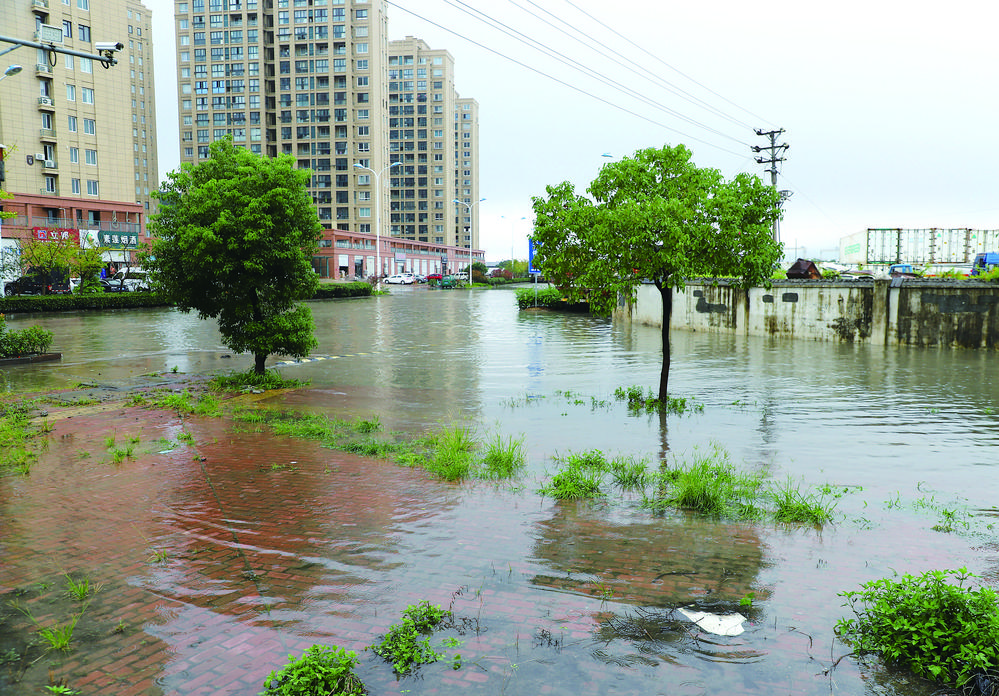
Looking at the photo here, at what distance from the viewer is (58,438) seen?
10.3m

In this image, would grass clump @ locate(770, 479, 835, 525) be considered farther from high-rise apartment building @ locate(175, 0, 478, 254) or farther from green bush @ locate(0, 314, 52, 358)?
high-rise apartment building @ locate(175, 0, 478, 254)

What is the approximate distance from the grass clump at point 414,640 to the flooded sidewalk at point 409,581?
8 centimetres

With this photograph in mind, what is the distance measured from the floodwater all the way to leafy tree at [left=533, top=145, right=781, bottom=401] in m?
2.62

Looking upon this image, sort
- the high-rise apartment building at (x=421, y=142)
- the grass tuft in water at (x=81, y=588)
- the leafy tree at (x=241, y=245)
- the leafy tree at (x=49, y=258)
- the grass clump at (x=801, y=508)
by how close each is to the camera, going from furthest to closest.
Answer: the high-rise apartment building at (x=421, y=142) → the leafy tree at (x=49, y=258) → the leafy tree at (x=241, y=245) → the grass clump at (x=801, y=508) → the grass tuft in water at (x=81, y=588)

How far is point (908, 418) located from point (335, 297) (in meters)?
51.8

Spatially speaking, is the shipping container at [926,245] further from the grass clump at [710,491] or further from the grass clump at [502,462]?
the grass clump at [502,462]

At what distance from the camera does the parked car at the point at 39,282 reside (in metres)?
45.3

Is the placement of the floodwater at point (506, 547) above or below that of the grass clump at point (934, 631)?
below

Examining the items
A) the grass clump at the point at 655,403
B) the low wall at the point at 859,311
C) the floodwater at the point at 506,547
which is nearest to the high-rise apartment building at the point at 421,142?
the low wall at the point at 859,311

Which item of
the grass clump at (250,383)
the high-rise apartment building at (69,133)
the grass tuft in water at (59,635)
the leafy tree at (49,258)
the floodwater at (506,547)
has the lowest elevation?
the floodwater at (506,547)

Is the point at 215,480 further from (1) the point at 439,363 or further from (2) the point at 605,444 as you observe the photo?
(1) the point at 439,363

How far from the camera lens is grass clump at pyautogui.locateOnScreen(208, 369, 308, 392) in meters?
15.2

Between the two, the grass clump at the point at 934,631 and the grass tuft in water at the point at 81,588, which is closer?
the grass clump at the point at 934,631

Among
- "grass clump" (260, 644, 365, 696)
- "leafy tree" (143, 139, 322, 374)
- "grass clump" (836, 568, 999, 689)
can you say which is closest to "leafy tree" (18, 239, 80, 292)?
"leafy tree" (143, 139, 322, 374)
